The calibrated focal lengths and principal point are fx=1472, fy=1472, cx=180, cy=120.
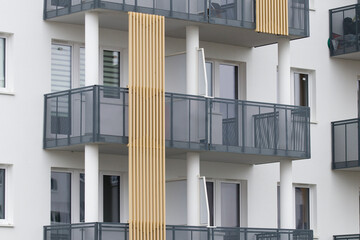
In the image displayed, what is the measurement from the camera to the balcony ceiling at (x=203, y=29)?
36719 millimetres

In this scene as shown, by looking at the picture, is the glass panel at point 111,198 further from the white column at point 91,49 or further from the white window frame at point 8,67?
the white window frame at point 8,67

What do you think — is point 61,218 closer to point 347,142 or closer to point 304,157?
point 304,157

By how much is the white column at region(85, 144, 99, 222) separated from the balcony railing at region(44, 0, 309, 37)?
3510 millimetres

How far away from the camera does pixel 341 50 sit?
42906 millimetres

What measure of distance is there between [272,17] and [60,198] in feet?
24.7

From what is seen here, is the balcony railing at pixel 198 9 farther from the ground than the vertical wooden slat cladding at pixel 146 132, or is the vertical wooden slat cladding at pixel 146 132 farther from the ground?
the balcony railing at pixel 198 9

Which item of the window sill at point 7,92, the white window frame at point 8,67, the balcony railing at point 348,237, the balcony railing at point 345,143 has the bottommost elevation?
the balcony railing at point 348,237

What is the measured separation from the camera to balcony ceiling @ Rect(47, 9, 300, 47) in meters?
36.7

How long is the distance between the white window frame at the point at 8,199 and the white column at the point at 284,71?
26.1 ft

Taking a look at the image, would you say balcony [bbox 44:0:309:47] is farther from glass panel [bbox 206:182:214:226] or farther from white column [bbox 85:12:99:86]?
glass panel [bbox 206:182:214:226]

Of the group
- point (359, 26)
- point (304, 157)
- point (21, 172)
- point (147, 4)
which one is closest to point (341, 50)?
point (359, 26)

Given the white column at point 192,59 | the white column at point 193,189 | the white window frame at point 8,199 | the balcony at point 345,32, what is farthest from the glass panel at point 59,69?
the balcony at point 345,32

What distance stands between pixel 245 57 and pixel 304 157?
3.47 m

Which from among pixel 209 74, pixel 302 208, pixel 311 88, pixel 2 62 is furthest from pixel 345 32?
pixel 2 62
